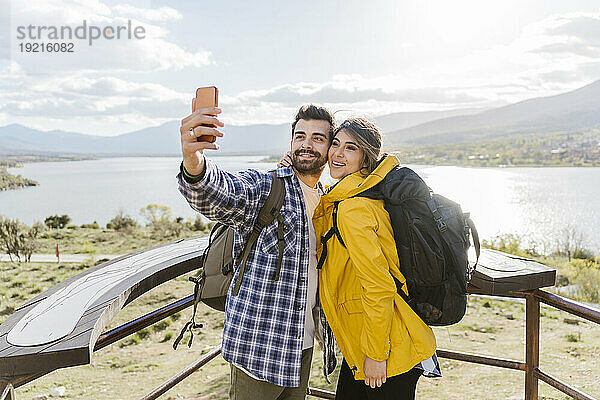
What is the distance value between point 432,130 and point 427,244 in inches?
2510

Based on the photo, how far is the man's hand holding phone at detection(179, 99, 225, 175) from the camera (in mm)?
1073

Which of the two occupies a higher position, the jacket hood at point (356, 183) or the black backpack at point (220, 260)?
the jacket hood at point (356, 183)

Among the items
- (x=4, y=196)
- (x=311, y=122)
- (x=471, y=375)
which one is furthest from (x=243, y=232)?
(x=4, y=196)

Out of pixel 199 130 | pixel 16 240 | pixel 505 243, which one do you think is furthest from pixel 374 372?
pixel 16 240

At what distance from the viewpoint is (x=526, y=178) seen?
45.8 meters

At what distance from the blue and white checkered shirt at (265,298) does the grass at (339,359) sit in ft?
12.6

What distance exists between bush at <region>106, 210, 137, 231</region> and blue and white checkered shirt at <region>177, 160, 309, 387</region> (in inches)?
736

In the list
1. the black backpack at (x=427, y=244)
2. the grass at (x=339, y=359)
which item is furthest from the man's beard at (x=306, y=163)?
the grass at (x=339, y=359)

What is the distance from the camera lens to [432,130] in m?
62.1

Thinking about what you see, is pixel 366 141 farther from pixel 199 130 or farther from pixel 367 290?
pixel 199 130

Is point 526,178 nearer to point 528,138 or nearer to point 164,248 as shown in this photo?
point 528,138

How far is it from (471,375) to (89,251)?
515 inches

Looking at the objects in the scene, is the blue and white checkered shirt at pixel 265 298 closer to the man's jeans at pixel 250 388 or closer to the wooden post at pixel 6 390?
the man's jeans at pixel 250 388

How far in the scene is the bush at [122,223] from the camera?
18906 millimetres
